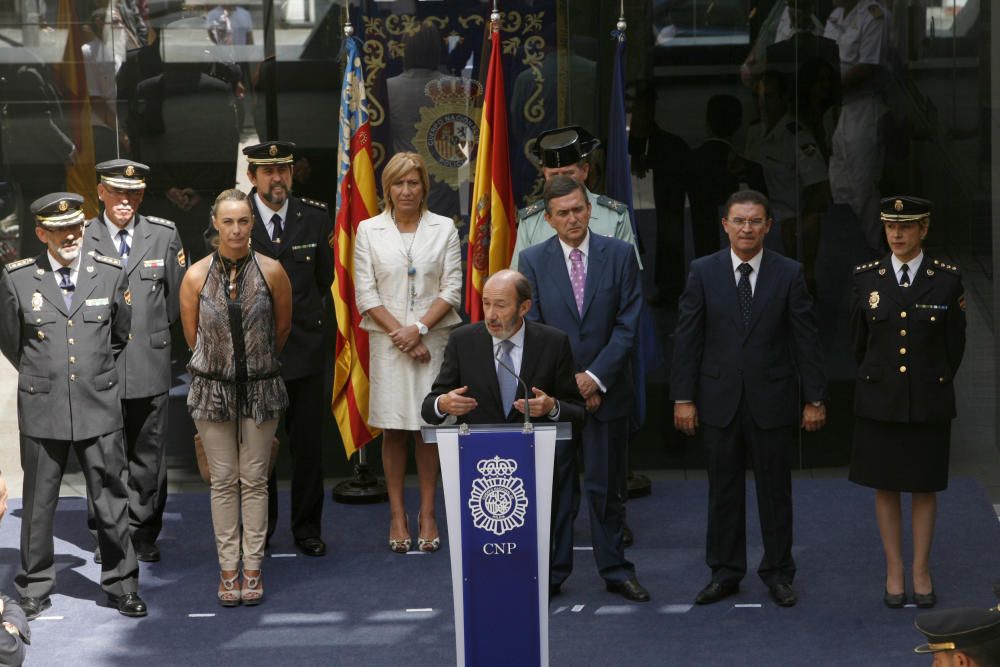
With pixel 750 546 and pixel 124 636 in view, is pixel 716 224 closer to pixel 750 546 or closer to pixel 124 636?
pixel 750 546

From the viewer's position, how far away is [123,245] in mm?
7324

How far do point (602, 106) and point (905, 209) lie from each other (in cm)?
237

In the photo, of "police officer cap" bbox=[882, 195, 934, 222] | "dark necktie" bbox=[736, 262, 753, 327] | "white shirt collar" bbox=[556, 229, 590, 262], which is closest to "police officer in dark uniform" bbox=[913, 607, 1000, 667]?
"dark necktie" bbox=[736, 262, 753, 327]

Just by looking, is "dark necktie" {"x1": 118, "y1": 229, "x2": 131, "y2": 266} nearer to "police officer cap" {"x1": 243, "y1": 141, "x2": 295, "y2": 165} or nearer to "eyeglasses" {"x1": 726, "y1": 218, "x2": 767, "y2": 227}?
"police officer cap" {"x1": 243, "y1": 141, "x2": 295, "y2": 165}

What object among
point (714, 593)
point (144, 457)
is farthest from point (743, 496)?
point (144, 457)

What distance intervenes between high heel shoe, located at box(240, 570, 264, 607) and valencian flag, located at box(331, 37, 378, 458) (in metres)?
1.13

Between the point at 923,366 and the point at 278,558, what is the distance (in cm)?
298

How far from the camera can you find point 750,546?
7.42 meters

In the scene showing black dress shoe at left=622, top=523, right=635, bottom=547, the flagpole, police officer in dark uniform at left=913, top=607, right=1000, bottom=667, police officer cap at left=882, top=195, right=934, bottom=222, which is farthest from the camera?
the flagpole

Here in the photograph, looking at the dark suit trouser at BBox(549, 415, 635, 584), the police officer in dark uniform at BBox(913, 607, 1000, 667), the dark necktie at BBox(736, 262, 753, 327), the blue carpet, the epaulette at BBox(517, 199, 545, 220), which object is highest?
the epaulette at BBox(517, 199, 545, 220)

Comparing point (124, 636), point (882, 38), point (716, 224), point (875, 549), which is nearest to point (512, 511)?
point (124, 636)

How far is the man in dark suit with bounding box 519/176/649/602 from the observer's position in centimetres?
662

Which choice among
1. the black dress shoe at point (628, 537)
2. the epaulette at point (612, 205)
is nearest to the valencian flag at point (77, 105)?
the epaulette at point (612, 205)

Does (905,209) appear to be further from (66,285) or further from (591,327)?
(66,285)
